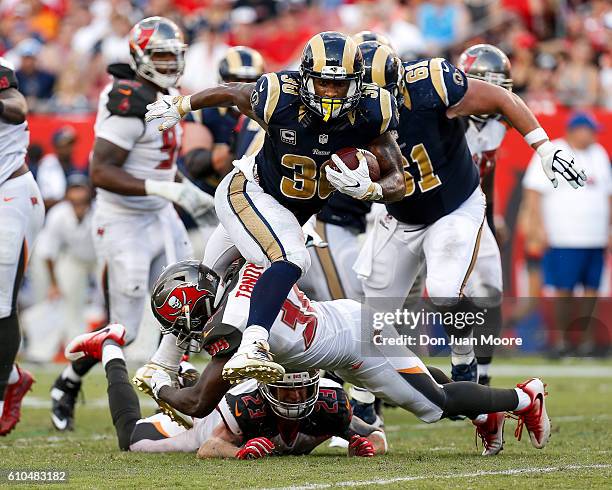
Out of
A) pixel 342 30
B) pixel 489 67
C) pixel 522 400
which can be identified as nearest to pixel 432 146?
pixel 489 67

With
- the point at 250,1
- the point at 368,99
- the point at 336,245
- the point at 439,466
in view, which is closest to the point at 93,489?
the point at 439,466

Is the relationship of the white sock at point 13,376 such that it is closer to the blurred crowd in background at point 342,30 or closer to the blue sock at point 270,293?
the blue sock at point 270,293

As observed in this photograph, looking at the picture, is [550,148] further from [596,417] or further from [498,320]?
[596,417]

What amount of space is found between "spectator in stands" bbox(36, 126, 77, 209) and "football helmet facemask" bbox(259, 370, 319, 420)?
20.9 ft

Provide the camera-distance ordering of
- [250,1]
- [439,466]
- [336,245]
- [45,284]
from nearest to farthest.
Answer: [439,466]
[336,245]
[45,284]
[250,1]

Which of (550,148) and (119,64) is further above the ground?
(119,64)

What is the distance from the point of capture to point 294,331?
16.5ft

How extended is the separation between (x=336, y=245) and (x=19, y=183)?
1821 millimetres

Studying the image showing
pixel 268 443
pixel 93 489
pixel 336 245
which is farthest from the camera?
pixel 336 245

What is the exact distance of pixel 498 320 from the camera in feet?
23.6

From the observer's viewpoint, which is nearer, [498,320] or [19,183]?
[19,183]

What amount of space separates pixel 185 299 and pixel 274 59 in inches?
337

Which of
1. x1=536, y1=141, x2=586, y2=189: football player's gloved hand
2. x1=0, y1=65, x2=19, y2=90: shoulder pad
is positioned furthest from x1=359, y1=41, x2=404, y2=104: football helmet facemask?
x1=0, y1=65, x2=19, y2=90: shoulder pad

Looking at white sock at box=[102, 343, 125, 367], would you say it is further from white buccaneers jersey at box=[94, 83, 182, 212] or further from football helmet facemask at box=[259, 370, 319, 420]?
white buccaneers jersey at box=[94, 83, 182, 212]
